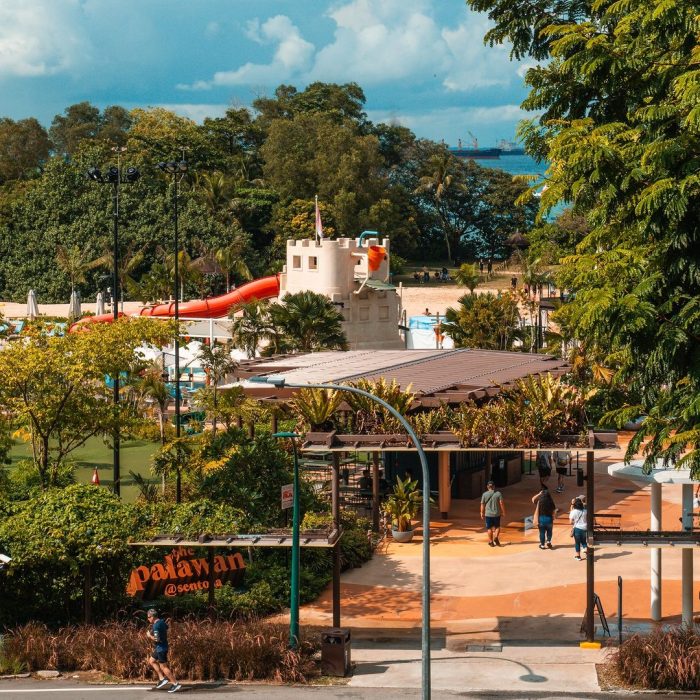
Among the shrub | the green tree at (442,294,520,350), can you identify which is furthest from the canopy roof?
the green tree at (442,294,520,350)

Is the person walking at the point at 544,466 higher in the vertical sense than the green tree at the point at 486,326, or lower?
lower

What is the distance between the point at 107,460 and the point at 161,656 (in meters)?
24.7

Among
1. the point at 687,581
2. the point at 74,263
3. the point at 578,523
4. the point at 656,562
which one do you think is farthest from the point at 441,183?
the point at 687,581

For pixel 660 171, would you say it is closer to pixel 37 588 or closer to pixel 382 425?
pixel 382 425

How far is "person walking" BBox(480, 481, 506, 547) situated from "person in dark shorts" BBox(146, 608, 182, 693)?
1111 cm

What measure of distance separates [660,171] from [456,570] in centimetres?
1232

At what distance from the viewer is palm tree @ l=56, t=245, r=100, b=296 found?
334ft

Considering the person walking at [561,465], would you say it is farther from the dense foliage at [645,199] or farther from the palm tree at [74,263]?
the palm tree at [74,263]

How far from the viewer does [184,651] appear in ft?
79.3

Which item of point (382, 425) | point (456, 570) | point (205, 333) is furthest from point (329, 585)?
point (205, 333)

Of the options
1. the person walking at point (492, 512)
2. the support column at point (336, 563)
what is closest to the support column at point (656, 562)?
the support column at point (336, 563)

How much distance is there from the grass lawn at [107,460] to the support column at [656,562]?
18780mm

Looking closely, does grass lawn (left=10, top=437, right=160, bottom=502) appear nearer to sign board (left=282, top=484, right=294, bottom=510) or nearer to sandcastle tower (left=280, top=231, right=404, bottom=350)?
sign board (left=282, top=484, right=294, bottom=510)

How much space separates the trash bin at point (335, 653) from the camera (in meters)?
23.8
